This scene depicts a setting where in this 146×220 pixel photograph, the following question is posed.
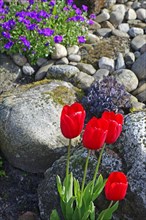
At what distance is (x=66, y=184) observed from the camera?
3336 mm

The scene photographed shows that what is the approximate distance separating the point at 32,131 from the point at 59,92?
1.89ft

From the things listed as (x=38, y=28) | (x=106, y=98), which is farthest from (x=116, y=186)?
(x=38, y=28)

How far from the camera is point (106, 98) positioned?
15.1ft

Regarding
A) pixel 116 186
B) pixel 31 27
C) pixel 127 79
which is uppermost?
pixel 116 186

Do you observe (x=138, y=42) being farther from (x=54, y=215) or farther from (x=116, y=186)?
(x=116, y=186)

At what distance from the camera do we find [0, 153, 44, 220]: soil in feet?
13.4

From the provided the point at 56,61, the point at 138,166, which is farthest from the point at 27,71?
the point at 138,166

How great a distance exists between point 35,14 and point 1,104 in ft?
4.27

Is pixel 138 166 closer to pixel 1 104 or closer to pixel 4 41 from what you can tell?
pixel 1 104

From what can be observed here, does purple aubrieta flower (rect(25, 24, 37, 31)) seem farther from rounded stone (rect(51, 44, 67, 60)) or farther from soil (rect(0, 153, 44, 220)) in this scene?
soil (rect(0, 153, 44, 220))

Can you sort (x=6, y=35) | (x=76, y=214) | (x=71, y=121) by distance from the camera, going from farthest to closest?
(x=6, y=35), (x=76, y=214), (x=71, y=121)

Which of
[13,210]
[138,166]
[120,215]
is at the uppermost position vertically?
[138,166]

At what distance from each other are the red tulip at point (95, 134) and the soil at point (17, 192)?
4.48 ft

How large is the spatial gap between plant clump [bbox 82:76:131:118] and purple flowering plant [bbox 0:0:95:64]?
888mm
